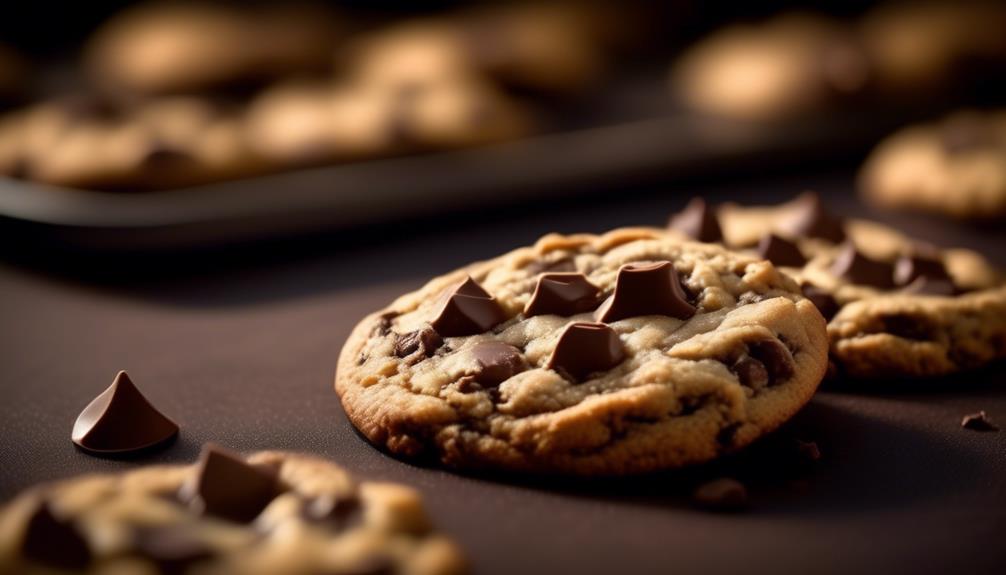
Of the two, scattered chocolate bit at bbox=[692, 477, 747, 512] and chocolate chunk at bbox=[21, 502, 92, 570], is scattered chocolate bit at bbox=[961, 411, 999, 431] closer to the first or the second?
scattered chocolate bit at bbox=[692, 477, 747, 512]

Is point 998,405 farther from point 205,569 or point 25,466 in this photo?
point 25,466

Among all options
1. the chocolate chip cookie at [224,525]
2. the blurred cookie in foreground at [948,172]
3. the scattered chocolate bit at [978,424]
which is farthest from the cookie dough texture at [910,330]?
the chocolate chip cookie at [224,525]

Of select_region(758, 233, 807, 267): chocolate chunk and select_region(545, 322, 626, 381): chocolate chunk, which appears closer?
select_region(545, 322, 626, 381): chocolate chunk

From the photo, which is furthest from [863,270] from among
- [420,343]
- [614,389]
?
[420,343]

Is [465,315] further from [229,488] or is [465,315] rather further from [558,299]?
[229,488]

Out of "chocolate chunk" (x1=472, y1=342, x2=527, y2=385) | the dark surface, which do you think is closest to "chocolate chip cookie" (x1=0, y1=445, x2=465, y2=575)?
the dark surface

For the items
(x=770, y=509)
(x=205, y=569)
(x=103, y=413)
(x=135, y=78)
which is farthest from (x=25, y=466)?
(x=135, y=78)

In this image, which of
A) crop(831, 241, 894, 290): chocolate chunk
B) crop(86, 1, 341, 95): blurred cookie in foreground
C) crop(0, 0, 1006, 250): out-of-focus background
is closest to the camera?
crop(831, 241, 894, 290): chocolate chunk

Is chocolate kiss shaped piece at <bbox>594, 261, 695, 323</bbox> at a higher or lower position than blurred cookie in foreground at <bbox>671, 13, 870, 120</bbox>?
lower

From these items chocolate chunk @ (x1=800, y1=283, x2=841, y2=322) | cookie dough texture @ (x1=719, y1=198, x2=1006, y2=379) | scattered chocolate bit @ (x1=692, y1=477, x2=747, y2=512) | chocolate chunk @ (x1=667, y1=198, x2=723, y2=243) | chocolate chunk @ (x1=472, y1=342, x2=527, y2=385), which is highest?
chocolate chunk @ (x1=667, y1=198, x2=723, y2=243)

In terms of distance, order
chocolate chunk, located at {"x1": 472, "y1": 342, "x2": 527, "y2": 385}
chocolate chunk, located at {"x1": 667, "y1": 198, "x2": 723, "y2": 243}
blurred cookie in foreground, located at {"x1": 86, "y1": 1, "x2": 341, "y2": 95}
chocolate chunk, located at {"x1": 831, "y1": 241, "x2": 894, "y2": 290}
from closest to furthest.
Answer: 1. chocolate chunk, located at {"x1": 472, "y1": 342, "x2": 527, "y2": 385}
2. chocolate chunk, located at {"x1": 831, "y1": 241, "x2": 894, "y2": 290}
3. chocolate chunk, located at {"x1": 667, "y1": 198, "x2": 723, "y2": 243}
4. blurred cookie in foreground, located at {"x1": 86, "y1": 1, "x2": 341, "y2": 95}
